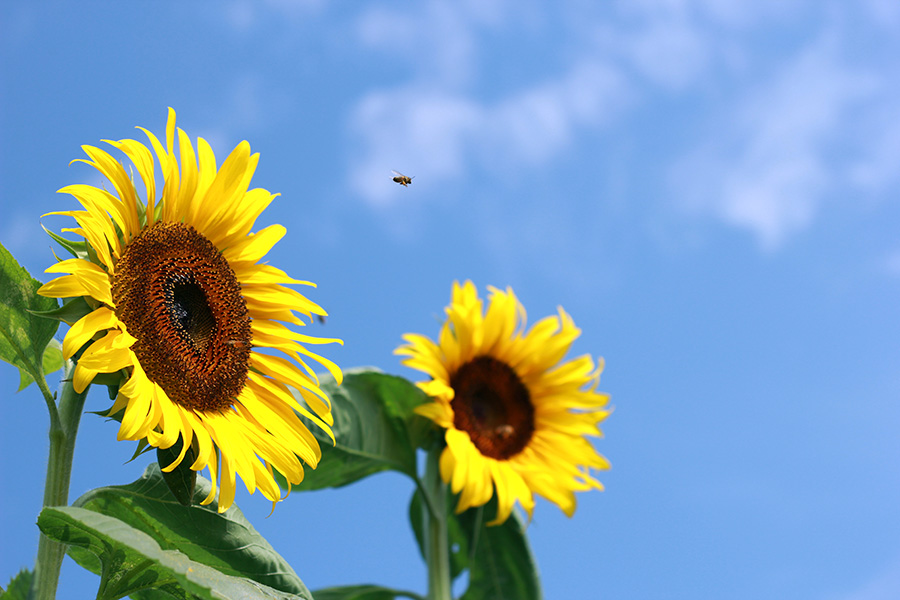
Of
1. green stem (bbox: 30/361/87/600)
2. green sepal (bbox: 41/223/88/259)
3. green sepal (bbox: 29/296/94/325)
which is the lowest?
green stem (bbox: 30/361/87/600)

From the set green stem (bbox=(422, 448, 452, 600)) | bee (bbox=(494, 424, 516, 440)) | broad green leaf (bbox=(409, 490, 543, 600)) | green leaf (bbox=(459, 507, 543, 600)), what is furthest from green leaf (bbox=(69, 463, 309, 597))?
green leaf (bbox=(459, 507, 543, 600))

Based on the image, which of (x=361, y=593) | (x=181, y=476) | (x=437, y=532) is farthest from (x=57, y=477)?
(x=361, y=593)

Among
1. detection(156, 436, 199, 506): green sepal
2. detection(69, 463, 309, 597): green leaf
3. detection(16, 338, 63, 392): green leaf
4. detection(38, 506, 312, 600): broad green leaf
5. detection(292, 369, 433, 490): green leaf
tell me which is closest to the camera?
detection(38, 506, 312, 600): broad green leaf

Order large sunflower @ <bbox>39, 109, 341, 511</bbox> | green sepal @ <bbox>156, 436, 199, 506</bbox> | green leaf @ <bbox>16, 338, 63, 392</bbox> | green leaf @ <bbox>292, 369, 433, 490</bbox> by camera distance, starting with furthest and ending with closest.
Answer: green leaf @ <bbox>292, 369, 433, 490</bbox> → green leaf @ <bbox>16, 338, 63, 392</bbox> → green sepal @ <bbox>156, 436, 199, 506</bbox> → large sunflower @ <bbox>39, 109, 341, 511</bbox>

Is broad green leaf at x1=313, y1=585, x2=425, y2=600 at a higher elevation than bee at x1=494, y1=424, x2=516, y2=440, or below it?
below

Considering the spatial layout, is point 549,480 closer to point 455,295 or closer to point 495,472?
point 495,472

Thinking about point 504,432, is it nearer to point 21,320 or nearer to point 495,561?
point 495,561

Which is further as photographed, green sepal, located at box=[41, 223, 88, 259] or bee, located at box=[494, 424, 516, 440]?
bee, located at box=[494, 424, 516, 440]

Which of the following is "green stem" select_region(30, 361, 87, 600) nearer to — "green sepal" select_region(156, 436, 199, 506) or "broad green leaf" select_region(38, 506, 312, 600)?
"broad green leaf" select_region(38, 506, 312, 600)

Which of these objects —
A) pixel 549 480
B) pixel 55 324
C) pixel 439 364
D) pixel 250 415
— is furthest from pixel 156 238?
pixel 549 480
